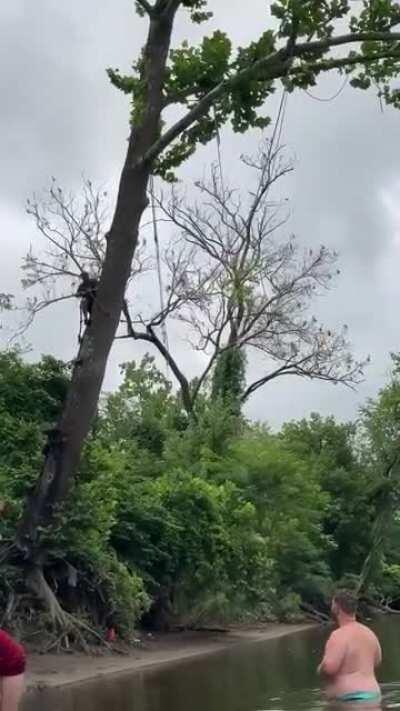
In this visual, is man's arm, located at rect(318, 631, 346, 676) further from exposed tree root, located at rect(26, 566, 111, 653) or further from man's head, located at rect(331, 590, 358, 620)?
exposed tree root, located at rect(26, 566, 111, 653)

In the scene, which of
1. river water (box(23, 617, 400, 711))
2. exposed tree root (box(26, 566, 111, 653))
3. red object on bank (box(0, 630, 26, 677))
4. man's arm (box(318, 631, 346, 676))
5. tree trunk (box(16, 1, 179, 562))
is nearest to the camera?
red object on bank (box(0, 630, 26, 677))

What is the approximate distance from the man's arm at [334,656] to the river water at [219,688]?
6.14 feet

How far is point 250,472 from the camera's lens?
1481 inches

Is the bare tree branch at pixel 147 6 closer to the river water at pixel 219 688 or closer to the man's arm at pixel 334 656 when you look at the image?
the river water at pixel 219 688

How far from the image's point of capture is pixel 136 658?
23.0 m

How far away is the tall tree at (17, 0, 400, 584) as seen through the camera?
19.5m

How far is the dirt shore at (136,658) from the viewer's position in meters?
19.2

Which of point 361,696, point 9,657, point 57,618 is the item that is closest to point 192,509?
point 57,618

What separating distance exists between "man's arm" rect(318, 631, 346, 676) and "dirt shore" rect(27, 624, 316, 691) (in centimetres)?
830

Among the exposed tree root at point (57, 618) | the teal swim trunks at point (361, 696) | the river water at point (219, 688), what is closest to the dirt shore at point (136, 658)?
the exposed tree root at point (57, 618)

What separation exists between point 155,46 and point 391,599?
3746 cm

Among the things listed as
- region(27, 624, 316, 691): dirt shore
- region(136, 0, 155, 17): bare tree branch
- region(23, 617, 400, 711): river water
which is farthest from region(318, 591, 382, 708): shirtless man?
region(136, 0, 155, 17): bare tree branch

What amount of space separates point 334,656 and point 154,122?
12311mm

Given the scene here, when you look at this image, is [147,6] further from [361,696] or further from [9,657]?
[9,657]
